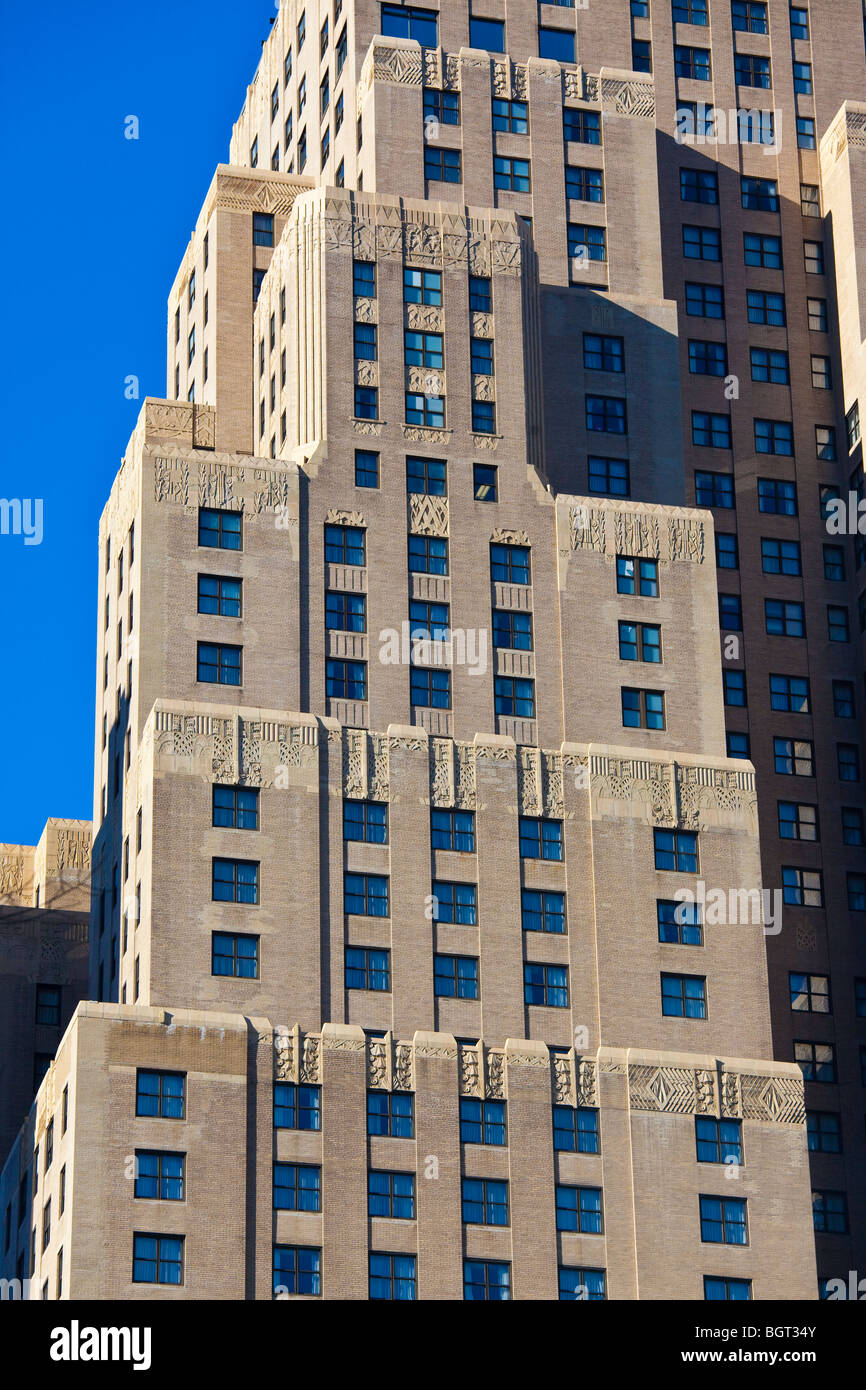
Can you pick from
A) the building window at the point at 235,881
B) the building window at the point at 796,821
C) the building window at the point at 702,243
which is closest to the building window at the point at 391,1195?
the building window at the point at 235,881

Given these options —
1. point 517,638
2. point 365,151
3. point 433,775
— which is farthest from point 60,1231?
point 365,151

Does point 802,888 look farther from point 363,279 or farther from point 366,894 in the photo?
point 363,279

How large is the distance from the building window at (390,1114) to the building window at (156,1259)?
10191 millimetres

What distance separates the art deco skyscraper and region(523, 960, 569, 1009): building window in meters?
0.23

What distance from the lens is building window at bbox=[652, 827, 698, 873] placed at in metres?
130

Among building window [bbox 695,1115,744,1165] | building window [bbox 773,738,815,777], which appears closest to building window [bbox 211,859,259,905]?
building window [bbox 695,1115,744,1165]

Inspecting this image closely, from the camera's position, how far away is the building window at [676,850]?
130 metres

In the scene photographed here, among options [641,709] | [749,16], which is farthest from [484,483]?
[749,16]

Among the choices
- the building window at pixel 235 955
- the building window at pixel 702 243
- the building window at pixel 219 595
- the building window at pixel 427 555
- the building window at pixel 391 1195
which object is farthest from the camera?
the building window at pixel 702 243

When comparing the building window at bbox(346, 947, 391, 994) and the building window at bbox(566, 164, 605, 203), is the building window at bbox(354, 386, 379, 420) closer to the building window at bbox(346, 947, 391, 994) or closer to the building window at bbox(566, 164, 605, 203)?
the building window at bbox(566, 164, 605, 203)

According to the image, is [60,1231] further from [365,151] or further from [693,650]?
[365,151]

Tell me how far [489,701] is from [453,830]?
7825 mm

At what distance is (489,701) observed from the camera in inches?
5221

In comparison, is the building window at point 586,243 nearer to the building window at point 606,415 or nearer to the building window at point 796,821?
the building window at point 606,415
